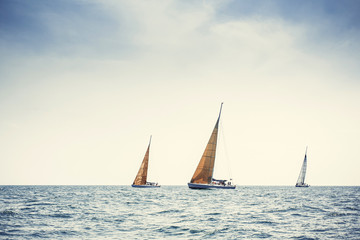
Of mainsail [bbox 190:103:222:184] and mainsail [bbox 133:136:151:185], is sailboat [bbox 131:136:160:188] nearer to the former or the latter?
mainsail [bbox 133:136:151:185]

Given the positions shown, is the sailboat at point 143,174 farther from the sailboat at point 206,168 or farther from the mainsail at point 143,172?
the sailboat at point 206,168

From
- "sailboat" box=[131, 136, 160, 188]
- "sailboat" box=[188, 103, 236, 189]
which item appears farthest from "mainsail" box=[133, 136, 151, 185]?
"sailboat" box=[188, 103, 236, 189]

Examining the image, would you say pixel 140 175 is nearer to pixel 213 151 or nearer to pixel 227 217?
pixel 213 151

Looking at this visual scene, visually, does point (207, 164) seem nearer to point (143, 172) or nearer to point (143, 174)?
point (143, 172)

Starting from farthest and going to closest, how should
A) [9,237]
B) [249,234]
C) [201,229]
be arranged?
[201,229], [249,234], [9,237]

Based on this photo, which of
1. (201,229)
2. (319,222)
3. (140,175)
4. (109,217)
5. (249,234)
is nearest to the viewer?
(249,234)

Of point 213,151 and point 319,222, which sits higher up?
point 213,151

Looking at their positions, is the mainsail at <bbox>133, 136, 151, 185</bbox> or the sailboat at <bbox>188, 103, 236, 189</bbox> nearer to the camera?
the sailboat at <bbox>188, 103, 236, 189</bbox>

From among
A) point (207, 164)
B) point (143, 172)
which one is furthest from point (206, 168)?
point (143, 172)

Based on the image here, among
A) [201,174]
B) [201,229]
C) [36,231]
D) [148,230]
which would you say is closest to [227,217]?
[201,229]

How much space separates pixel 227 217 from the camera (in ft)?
74.6

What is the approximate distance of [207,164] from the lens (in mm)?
58844

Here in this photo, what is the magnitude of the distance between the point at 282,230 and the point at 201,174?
4155cm

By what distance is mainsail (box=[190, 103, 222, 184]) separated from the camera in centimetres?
5861
